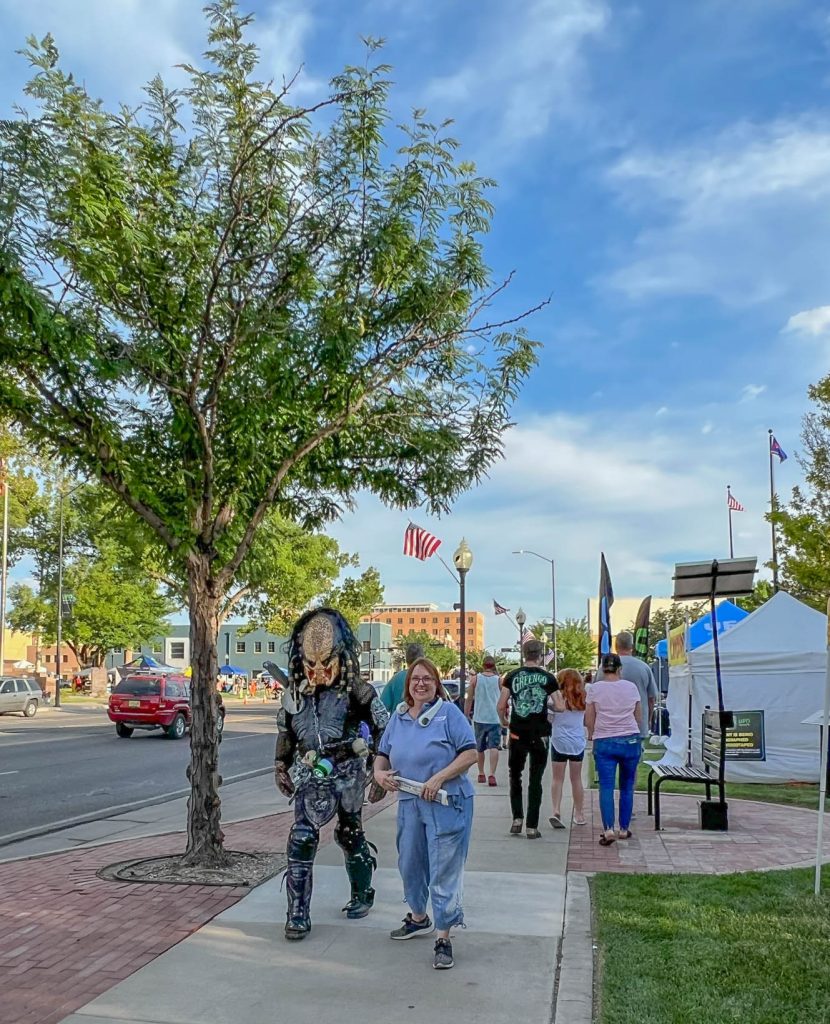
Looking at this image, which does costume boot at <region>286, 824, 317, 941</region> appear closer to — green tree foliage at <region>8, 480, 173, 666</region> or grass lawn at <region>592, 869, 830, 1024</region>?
grass lawn at <region>592, 869, 830, 1024</region>

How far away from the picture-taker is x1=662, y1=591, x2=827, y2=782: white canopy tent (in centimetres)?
1525

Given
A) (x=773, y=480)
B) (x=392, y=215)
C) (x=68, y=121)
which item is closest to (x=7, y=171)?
(x=68, y=121)

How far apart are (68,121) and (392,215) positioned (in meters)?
2.50

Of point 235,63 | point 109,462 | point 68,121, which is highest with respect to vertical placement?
point 235,63

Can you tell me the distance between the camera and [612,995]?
15.6 feet

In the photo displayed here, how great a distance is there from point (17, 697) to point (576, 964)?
36223 mm

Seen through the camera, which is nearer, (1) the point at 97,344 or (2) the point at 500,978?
(2) the point at 500,978

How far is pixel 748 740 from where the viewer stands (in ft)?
50.5

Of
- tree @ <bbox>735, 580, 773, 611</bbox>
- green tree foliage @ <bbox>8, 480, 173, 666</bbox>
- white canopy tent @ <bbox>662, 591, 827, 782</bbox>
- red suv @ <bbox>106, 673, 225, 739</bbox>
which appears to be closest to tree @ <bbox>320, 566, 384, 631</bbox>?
green tree foliage @ <bbox>8, 480, 173, 666</bbox>

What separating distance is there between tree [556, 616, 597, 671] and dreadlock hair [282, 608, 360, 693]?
191 feet

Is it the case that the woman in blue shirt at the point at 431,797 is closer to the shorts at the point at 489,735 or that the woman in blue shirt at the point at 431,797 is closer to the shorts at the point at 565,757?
the shorts at the point at 565,757

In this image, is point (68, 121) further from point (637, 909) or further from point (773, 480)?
point (773, 480)

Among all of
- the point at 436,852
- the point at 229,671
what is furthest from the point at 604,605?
the point at 229,671

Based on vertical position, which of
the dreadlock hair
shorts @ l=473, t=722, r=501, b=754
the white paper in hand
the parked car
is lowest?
the parked car
